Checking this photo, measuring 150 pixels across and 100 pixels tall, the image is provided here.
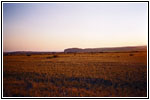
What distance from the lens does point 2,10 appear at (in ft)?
18.6

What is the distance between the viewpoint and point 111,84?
5.93 m

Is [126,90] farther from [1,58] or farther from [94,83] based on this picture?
[1,58]

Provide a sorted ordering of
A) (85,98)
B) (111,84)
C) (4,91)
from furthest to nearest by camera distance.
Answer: (111,84), (4,91), (85,98)

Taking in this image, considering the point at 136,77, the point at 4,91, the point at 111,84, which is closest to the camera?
the point at 4,91

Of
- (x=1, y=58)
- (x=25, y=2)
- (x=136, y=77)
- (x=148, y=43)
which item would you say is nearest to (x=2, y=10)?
(x=25, y=2)

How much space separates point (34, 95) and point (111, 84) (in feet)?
8.21

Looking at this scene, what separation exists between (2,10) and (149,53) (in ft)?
15.9

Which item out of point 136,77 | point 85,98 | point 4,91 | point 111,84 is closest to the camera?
point 85,98

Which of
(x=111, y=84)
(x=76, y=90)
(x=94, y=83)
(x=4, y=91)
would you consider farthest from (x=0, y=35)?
(x=111, y=84)

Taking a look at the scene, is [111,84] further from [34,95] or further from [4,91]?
[4,91]

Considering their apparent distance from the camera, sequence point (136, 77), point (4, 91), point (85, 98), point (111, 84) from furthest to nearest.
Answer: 1. point (136, 77)
2. point (111, 84)
3. point (4, 91)
4. point (85, 98)

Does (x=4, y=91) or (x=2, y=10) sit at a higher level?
(x=2, y=10)

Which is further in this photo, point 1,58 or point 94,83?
point 94,83

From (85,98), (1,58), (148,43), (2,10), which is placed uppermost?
(2,10)
